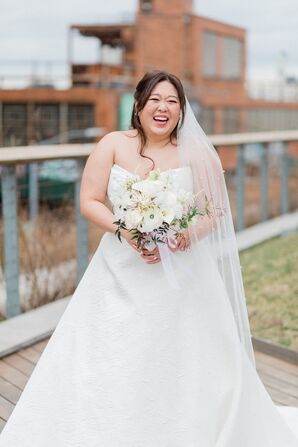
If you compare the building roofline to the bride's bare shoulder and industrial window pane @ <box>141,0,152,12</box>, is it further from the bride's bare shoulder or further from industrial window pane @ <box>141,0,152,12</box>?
the bride's bare shoulder

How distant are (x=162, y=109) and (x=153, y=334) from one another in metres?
0.85

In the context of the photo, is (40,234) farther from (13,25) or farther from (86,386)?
(13,25)

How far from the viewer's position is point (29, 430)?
246cm

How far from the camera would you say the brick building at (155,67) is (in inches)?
991

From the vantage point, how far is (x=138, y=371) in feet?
7.77

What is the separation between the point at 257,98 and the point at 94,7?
34.0 ft

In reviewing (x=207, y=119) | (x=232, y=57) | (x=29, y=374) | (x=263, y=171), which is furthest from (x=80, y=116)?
(x=29, y=374)

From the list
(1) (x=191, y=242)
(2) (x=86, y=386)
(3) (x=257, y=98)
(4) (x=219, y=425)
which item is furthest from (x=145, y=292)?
(3) (x=257, y=98)

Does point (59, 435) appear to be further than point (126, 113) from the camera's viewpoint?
No

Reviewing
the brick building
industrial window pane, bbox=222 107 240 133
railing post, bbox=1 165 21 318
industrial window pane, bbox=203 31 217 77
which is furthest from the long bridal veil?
industrial window pane, bbox=222 107 240 133

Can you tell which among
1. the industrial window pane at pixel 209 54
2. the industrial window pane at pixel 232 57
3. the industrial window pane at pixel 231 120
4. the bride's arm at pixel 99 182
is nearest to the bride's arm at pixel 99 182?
the bride's arm at pixel 99 182

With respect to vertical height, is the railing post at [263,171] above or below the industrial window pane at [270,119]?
below

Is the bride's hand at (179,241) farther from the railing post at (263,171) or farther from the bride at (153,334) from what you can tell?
the railing post at (263,171)

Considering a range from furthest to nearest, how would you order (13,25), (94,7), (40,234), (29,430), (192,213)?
(94,7)
(13,25)
(40,234)
(29,430)
(192,213)
